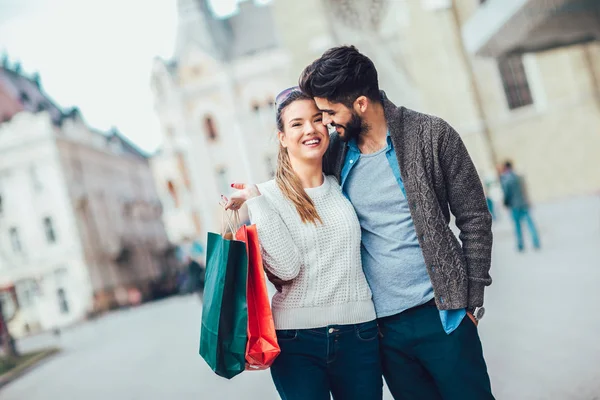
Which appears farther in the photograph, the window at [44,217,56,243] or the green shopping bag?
the window at [44,217,56,243]

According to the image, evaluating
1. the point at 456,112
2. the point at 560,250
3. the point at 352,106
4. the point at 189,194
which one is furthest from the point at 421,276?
the point at 189,194

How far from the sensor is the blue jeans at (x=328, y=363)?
71.0 inches

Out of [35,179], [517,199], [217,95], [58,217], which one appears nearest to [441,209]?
[35,179]

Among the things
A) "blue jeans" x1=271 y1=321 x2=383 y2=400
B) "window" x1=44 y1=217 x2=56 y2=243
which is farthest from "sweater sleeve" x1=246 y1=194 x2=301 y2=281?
"window" x1=44 y1=217 x2=56 y2=243

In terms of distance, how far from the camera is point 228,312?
5.63 feet

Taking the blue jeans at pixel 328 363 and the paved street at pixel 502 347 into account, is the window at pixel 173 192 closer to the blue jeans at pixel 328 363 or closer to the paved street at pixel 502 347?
the paved street at pixel 502 347

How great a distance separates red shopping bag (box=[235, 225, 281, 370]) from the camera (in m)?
1.73

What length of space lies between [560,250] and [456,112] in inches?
348

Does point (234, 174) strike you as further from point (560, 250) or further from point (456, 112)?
point (560, 250)

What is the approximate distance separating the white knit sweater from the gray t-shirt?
6 centimetres

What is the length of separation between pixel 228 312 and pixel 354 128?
73 centimetres

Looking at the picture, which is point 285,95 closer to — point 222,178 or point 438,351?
point 438,351

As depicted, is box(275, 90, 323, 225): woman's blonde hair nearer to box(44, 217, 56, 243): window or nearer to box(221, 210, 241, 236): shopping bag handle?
box(221, 210, 241, 236): shopping bag handle

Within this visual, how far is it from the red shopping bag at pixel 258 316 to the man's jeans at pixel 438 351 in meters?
0.41
